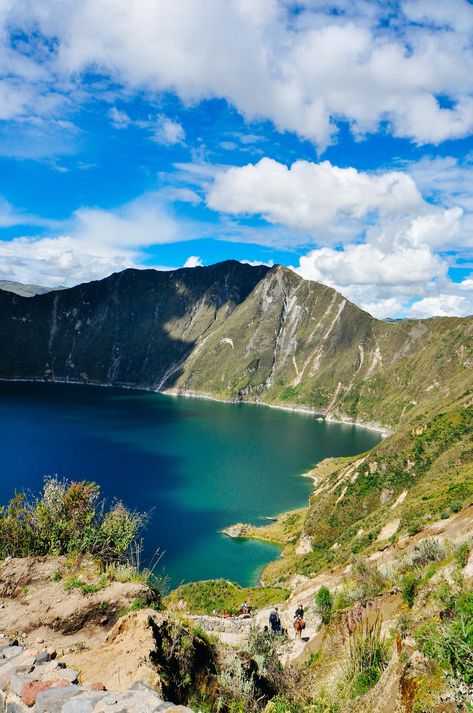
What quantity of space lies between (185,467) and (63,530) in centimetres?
9054

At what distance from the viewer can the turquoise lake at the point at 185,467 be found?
71188mm

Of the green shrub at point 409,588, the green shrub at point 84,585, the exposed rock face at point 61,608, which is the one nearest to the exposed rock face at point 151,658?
the exposed rock face at point 61,608

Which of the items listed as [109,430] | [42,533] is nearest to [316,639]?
[42,533]

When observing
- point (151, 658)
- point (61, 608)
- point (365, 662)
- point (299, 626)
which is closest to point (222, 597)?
point (299, 626)

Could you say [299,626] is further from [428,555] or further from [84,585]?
[84,585]

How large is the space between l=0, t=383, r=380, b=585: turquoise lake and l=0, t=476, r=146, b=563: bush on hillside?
2380 centimetres

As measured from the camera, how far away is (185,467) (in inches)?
4670

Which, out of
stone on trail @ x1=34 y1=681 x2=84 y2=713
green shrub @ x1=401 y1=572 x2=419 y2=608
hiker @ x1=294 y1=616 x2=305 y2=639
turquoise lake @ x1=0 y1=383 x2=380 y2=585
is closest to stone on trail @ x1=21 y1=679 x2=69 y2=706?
stone on trail @ x1=34 y1=681 x2=84 y2=713

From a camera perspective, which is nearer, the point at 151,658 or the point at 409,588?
the point at 151,658

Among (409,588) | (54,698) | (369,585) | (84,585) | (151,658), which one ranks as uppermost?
(54,698)

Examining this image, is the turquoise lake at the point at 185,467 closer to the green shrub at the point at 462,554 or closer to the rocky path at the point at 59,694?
the green shrub at the point at 462,554

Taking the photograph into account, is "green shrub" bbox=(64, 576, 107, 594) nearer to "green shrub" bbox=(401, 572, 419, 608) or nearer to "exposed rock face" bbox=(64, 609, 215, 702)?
"exposed rock face" bbox=(64, 609, 215, 702)

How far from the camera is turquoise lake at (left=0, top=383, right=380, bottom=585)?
71.2m

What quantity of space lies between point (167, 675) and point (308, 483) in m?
100
